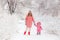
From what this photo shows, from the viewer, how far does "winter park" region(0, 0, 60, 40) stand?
1312 mm

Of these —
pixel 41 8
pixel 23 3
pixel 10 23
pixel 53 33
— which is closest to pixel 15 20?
pixel 10 23

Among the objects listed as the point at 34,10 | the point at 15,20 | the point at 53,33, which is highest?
the point at 34,10

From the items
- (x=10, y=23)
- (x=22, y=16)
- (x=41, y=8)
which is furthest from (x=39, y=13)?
(x=10, y=23)

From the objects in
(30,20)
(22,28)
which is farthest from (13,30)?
(30,20)

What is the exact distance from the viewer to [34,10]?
52.2 inches

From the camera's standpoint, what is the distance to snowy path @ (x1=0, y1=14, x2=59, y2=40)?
4.30 ft

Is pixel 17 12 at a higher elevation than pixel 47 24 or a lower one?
higher

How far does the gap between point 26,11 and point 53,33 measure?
1.18 feet

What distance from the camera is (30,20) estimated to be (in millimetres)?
1333

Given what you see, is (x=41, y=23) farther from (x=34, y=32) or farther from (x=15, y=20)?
(x=15, y=20)

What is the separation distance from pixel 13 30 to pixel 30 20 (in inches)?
8.1

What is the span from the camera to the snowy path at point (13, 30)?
131 cm

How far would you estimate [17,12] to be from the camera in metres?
1.33

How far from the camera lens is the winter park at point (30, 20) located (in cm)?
131
